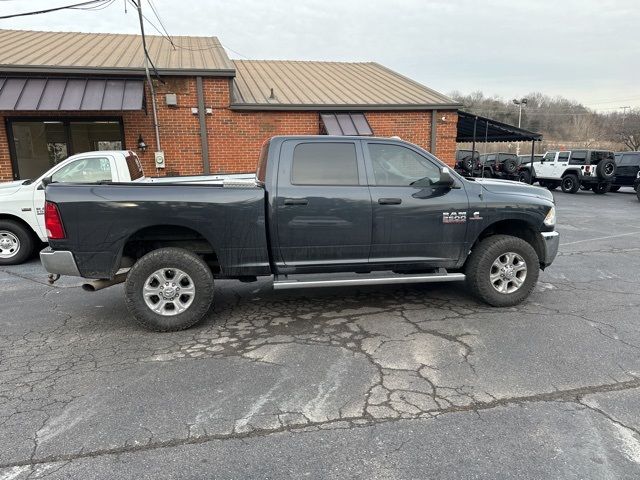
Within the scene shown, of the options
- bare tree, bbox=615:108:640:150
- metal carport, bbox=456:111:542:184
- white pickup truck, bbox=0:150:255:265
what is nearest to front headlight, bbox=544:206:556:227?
white pickup truck, bbox=0:150:255:265

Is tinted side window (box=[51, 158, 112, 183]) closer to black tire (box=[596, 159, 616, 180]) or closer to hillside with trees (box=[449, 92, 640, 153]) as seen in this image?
black tire (box=[596, 159, 616, 180])

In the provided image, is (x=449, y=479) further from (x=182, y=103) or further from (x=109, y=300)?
(x=182, y=103)

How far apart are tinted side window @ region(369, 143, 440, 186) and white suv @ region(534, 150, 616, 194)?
17.6 meters

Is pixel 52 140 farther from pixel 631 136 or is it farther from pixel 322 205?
pixel 631 136

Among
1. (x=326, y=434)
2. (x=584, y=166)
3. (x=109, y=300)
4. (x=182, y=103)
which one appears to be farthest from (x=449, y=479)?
(x=584, y=166)

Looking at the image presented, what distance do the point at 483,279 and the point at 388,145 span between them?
183cm

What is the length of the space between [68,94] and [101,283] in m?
7.27

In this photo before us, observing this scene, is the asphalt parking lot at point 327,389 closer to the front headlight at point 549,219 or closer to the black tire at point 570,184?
the front headlight at point 549,219

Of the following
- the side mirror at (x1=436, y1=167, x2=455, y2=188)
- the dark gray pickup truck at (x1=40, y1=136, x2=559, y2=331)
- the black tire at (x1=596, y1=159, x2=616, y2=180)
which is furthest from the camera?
the black tire at (x1=596, y1=159, x2=616, y2=180)

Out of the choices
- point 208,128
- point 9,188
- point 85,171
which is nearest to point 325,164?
point 85,171

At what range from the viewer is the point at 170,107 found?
10.8m

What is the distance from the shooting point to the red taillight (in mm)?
3959

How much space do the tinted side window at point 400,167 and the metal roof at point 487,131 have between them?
11.0 m

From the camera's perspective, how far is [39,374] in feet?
11.4
